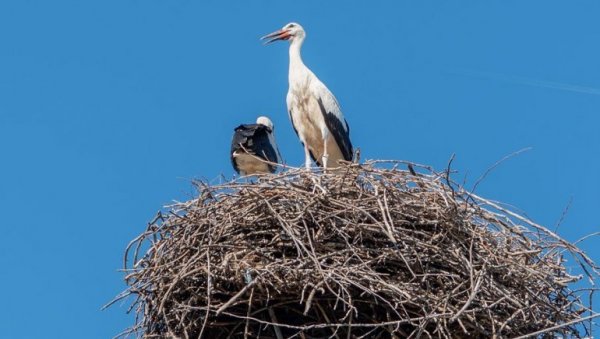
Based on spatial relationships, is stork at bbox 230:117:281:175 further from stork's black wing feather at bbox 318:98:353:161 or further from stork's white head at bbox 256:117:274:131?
stork's black wing feather at bbox 318:98:353:161

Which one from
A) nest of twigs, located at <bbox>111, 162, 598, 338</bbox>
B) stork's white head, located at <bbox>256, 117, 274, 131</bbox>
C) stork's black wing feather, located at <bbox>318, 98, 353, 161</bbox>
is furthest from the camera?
stork's white head, located at <bbox>256, 117, 274, 131</bbox>

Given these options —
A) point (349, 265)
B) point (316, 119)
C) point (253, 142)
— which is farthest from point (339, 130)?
point (349, 265)

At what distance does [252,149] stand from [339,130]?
0.75 metres

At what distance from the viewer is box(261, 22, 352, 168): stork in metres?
A: 11.2

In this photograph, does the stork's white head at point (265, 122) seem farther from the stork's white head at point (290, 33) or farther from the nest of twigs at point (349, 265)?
the nest of twigs at point (349, 265)

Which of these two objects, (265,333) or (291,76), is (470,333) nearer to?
(265,333)

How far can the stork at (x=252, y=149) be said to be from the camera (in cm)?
1131

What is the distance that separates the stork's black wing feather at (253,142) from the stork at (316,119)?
0.89ft

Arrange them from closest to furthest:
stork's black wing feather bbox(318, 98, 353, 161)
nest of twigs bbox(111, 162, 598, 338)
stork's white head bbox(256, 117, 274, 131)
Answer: nest of twigs bbox(111, 162, 598, 338)
stork's black wing feather bbox(318, 98, 353, 161)
stork's white head bbox(256, 117, 274, 131)

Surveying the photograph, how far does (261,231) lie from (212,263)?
40cm

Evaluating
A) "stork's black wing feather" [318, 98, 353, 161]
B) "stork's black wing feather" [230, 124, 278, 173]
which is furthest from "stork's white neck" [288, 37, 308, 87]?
"stork's black wing feather" [230, 124, 278, 173]

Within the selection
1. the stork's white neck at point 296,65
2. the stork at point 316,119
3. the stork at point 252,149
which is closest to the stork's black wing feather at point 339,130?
the stork at point 316,119

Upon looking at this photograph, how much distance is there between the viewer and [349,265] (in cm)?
773

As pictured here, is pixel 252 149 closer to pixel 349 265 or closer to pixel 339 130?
pixel 339 130
